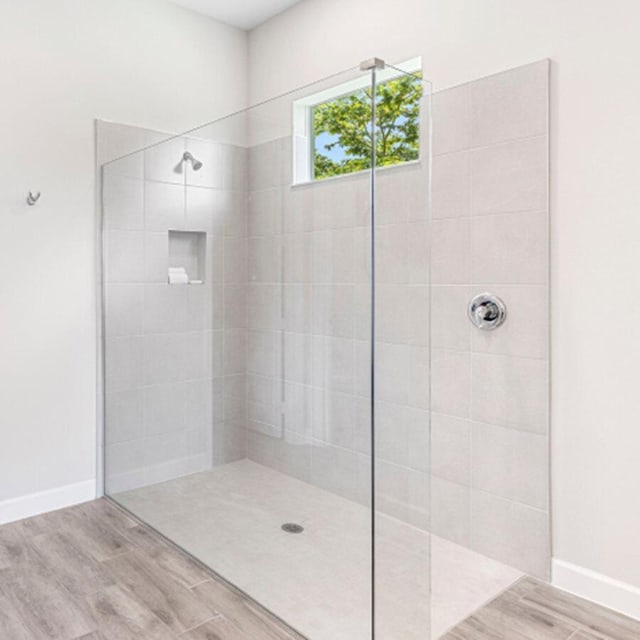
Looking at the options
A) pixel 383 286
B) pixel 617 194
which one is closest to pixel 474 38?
pixel 617 194

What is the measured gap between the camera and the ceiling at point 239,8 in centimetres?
315

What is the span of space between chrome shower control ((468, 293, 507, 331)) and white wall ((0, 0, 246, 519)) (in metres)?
1.86

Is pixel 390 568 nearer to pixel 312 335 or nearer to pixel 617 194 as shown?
pixel 312 335

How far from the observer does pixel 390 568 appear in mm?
1780

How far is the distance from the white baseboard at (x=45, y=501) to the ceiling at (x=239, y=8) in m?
2.60

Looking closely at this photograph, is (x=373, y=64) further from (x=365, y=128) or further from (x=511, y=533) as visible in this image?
(x=511, y=533)

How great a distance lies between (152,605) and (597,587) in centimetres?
154

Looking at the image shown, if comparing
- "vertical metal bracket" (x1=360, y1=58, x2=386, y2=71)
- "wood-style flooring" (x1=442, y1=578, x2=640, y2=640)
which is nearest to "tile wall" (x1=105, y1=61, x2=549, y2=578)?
"wood-style flooring" (x1=442, y1=578, x2=640, y2=640)

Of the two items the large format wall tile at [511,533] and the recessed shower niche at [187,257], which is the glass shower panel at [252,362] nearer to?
the recessed shower niche at [187,257]

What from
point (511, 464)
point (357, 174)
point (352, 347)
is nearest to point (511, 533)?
point (511, 464)

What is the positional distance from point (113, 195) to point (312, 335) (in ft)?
4.86

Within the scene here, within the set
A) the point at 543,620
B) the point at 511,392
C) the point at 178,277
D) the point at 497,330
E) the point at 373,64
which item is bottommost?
the point at 543,620

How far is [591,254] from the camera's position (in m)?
2.00

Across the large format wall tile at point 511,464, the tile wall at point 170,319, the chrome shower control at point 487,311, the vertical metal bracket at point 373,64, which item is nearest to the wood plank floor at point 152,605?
the large format wall tile at point 511,464
